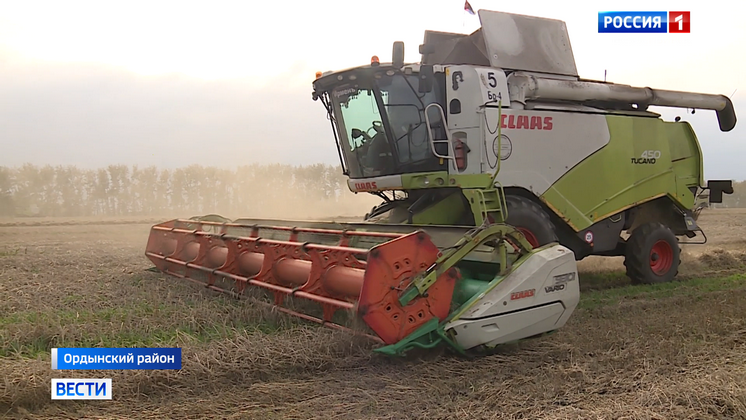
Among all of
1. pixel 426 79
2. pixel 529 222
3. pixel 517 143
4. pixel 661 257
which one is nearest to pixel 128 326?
pixel 426 79

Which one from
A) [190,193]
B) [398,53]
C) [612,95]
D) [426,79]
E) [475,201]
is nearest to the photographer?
[475,201]

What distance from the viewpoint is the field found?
9.41 ft

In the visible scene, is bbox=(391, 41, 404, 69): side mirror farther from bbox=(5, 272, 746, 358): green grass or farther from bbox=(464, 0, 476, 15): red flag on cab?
bbox=(5, 272, 746, 358): green grass

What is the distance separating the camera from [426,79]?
5.76 m

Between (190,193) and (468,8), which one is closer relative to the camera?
(468,8)

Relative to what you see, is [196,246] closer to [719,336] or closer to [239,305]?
[239,305]

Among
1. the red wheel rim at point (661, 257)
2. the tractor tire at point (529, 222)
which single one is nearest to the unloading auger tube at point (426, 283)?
the tractor tire at point (529, 222)

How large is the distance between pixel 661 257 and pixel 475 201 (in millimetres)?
3681

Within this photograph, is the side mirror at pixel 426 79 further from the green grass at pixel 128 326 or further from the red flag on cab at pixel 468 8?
the green grass at pixel 128 326

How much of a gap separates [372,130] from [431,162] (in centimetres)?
76

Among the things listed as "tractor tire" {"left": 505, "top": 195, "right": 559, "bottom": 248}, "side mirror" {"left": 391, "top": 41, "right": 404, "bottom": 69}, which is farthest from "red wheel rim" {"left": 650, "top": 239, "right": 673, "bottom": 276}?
"side mirror" {"left": 391, "top": 41, "right": 404, "bottom": 69}

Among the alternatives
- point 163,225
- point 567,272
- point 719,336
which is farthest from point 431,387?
point 163,225

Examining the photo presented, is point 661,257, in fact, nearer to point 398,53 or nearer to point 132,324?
point 398,53

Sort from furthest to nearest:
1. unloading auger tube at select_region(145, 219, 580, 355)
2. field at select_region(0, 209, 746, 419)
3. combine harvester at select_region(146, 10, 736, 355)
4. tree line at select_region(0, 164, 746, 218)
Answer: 1. tree line at select_region(0, 164, 746, 218)
2. combine harvester at select_region(146, 10, 736, 355)
3. unloading auger tube at select_region(145, 219, 580, 355)
4. field at select_region(0, 209, 746, 419)
